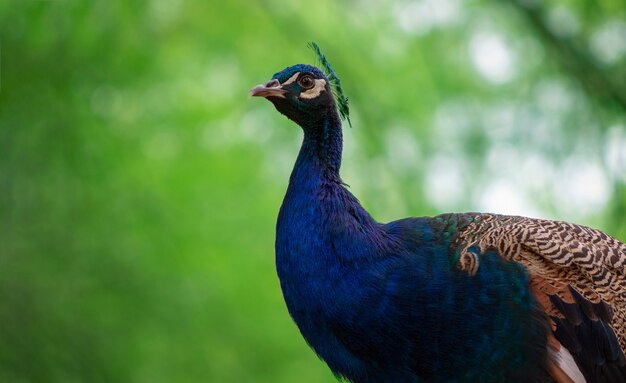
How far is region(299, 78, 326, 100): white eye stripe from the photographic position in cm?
409

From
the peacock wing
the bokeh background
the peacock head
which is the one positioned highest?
the bokeh background

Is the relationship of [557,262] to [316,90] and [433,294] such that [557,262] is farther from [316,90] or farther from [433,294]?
[316,90]

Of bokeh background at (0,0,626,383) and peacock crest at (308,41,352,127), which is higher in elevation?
bokeh background at (0,0,626,383)

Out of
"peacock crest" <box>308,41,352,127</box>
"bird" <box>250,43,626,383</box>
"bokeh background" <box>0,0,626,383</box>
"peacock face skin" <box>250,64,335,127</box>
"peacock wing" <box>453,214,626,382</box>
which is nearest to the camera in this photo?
"bird" <box>250,43,626,383</box>

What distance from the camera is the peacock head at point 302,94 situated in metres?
4.07

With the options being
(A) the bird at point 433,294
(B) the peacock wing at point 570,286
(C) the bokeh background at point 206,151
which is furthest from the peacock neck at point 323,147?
(C) the bokeh background at point 206,151

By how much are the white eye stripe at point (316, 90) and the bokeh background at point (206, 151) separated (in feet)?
9.33

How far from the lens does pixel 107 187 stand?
26.9 ft

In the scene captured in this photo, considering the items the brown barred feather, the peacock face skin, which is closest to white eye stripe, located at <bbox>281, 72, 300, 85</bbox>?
the peacock face skin

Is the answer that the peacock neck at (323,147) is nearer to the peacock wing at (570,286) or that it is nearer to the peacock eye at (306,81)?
the peacock eye at (306,81)

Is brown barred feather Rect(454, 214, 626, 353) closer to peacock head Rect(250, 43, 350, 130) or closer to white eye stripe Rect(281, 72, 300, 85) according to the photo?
peacock head Rect(250, 43, 350, 130)

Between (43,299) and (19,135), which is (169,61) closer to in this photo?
(19,135)

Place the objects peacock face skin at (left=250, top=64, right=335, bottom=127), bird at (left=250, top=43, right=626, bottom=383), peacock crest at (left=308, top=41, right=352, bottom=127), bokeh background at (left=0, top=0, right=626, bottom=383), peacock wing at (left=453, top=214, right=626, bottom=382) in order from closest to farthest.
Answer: bird at (left=250, top=43, right=626, bottom=383)
peacock wing at (left=453, top=214, right=626, bottom=382)
peacock face skin at (left=250, top=64, right=335, bottom=127)
peacock crest at (left=308, top=41, right=352, bottom=127)
bokeh background at (left=0, top=0, right=626, bottom=383)

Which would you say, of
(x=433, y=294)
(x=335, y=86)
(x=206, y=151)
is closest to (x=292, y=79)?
(x=335, y=86)
